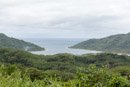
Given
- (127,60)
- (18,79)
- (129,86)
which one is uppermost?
(18,79)

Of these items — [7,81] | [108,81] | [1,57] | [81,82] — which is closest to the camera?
[7,81]

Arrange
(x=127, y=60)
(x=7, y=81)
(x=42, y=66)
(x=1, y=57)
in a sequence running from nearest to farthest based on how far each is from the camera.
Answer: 1. (x=7, y=81)
2. (x=42, y=66)
3. (x=1, y=57)
4. (x=127, y=60)

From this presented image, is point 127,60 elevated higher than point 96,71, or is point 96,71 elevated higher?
point 96,71

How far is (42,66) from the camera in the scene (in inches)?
6506

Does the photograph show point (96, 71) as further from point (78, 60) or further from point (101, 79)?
point (78, 60)

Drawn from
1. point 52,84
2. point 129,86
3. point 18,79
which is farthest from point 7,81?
point 129,86

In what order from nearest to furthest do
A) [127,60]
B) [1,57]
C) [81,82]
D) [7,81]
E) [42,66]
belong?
1. [7,81]
2. [81,82]
3. [42,66]
4. [1,57]
5. [127,60]

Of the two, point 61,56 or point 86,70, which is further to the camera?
→ point 61,56

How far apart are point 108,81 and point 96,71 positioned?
67cm

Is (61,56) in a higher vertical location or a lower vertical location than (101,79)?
lower

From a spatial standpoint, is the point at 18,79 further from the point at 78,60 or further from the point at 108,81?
the point at 78,60

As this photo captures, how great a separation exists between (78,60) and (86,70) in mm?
181233

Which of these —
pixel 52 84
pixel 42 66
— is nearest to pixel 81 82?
pixel 52 84

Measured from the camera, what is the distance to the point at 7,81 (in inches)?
325
